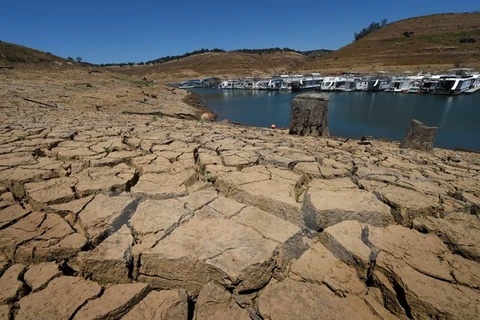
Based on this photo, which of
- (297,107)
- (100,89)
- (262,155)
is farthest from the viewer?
(100,89)

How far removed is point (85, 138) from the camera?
11.4 ft

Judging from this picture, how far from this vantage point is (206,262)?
1.33 metres

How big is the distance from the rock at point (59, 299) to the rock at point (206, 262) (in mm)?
261

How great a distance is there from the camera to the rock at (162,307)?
3.80 ft

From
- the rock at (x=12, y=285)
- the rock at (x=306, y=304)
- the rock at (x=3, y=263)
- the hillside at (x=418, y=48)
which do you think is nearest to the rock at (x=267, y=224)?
the rock at (x=306, y=304)

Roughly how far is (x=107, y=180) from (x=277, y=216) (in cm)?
148

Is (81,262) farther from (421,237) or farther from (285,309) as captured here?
(421,237)

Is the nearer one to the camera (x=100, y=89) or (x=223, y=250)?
(x=223, y=250)

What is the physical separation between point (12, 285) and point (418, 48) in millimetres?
59024

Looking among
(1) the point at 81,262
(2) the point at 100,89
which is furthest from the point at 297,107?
(2) the point at 100,89

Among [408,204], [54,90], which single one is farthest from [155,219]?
[54,90]

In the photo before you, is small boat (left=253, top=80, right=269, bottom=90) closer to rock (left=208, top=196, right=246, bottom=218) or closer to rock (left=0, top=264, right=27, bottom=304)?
rock (left=208, top=196, right=246, bottom=218)

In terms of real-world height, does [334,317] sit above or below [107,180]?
below

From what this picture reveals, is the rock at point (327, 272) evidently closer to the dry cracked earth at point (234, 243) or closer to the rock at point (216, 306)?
the dry cracked earth at point (234, 243)
